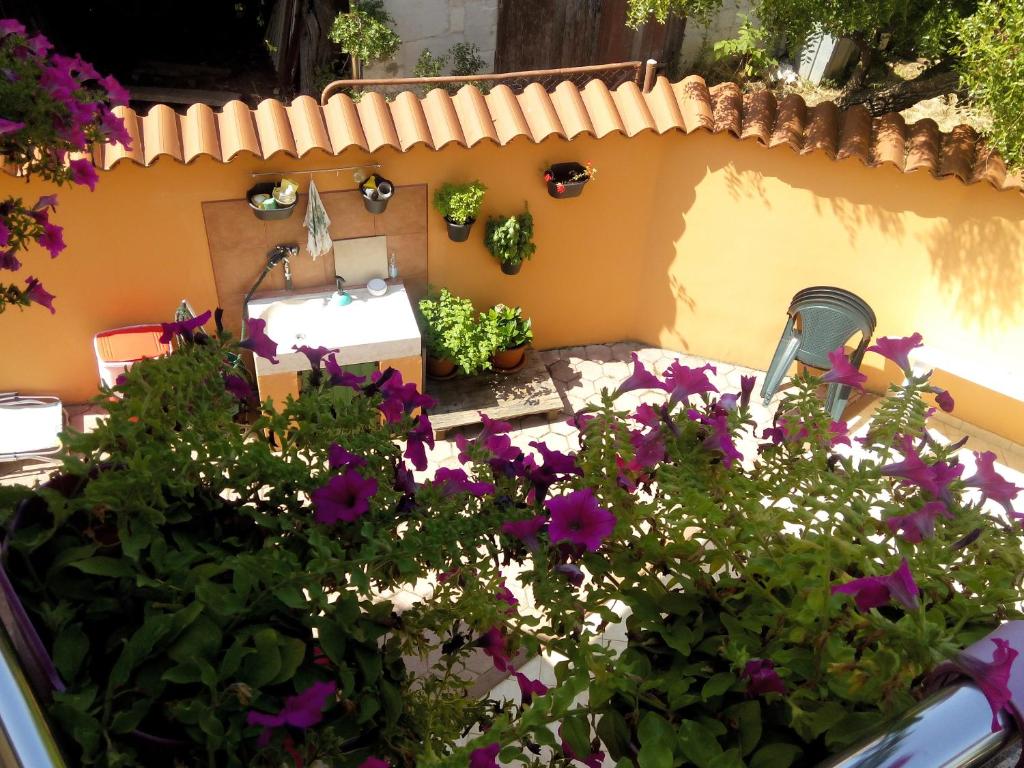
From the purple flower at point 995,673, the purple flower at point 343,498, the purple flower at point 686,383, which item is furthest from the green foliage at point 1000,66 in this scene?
the purple flower at point 995,673

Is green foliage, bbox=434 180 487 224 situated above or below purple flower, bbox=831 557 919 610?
below

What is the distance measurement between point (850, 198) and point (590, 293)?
88.0 inches

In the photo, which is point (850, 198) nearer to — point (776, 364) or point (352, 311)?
point (776, 364)

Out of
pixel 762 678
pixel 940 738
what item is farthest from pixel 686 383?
pixel 940 738

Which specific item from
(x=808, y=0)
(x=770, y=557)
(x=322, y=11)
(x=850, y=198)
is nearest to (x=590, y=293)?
(x=850, y=198)

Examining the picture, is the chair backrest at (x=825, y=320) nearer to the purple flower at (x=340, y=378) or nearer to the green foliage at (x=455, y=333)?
the green foliage at (x=455, y=333)

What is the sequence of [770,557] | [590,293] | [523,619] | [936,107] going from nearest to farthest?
[770,557] → [523,619] → [590,293] → [936,107]

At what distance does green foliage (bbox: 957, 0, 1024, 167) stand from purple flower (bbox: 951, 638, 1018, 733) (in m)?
4.83

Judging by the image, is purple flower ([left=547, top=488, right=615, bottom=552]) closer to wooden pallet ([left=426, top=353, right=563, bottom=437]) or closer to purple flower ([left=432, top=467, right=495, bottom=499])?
purple flower ([left=432, top=467, right=495, bottom=499])

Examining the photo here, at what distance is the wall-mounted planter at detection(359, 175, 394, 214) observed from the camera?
6.09 m

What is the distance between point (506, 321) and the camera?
6.94 m

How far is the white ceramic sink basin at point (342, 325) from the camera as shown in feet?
20.6

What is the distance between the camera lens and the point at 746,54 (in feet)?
28.8

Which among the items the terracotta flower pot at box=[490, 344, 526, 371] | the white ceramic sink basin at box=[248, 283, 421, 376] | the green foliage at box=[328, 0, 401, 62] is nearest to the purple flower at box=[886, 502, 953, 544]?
the white ceramic sink basin at box=[248, 283, 421, 376]
